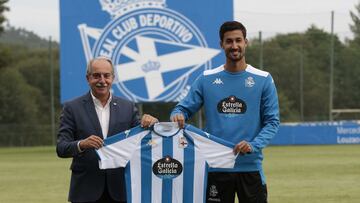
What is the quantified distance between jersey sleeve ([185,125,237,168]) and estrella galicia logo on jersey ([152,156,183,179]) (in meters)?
0.20

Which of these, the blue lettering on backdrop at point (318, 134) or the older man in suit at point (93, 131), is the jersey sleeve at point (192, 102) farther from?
the blue lettering on backdrop at point (318, 134)

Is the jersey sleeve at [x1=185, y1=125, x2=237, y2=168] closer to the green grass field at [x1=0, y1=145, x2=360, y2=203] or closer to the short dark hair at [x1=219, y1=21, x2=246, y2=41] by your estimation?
the short dark hair at [x1=219, y1=21, x2=246, y2=41]

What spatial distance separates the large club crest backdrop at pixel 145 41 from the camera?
2820 cm

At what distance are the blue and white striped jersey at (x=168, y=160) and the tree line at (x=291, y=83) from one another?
1302 inches

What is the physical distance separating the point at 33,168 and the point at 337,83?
30.1 metres

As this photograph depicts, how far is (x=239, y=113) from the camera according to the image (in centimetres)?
577

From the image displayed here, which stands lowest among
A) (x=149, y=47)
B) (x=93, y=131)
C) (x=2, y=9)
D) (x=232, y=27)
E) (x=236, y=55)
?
(x=93, y=131)

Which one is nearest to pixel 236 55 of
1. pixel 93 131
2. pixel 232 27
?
pixel 232 27

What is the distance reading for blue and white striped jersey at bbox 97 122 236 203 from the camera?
5781 millimetres

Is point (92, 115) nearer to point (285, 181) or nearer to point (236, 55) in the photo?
point (236, 55)

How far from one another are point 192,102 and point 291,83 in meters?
42.0

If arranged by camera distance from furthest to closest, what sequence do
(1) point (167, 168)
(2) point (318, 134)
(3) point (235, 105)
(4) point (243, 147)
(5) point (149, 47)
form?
(2) point (318, 134) → (5) point (149, 47) → (1) point (167, 168) → (3) point (235, 105) → (4) point (243, 147)

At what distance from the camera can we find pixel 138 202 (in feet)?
19.3

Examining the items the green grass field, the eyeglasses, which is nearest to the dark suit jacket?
the eyeglasses
